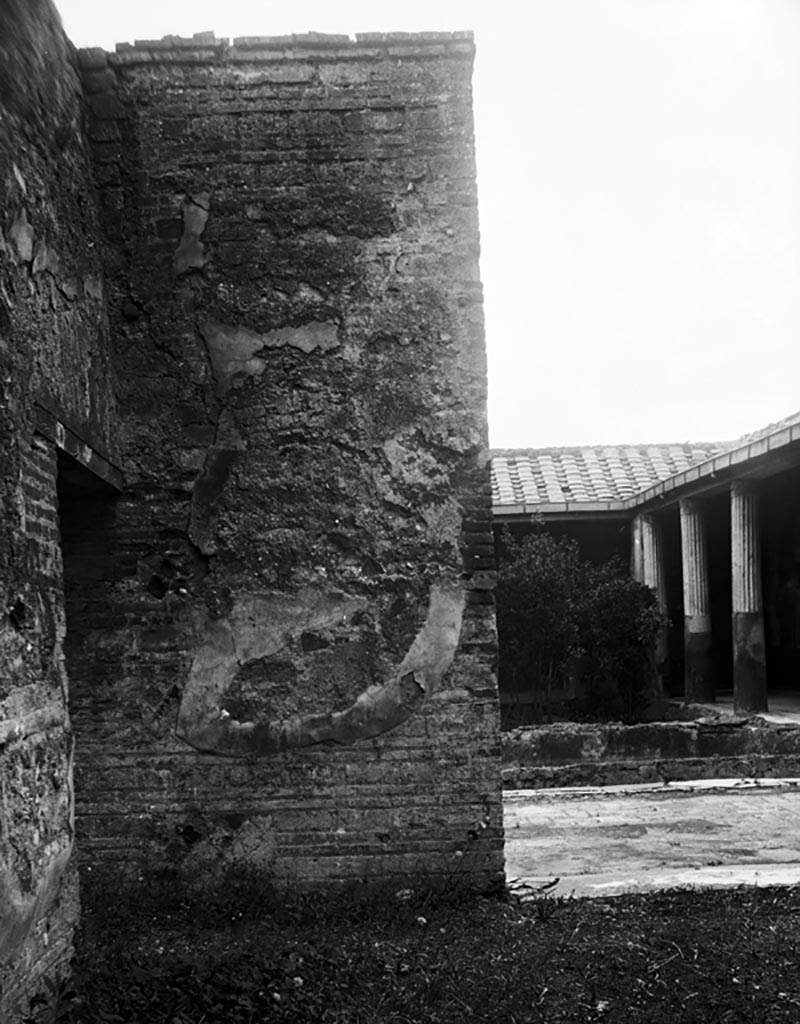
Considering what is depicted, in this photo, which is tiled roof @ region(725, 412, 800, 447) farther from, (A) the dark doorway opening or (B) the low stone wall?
(A) the dark doorway opening

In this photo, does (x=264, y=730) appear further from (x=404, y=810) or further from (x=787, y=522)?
(x=787, y=522)

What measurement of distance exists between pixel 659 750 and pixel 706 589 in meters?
4.24

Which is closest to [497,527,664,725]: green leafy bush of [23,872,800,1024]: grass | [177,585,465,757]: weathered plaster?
[177,585,465,757]: weathered plaster

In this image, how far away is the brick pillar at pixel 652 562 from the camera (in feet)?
39.2

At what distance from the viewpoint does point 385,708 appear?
13.7 ft

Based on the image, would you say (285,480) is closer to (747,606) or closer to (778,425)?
(778,425)

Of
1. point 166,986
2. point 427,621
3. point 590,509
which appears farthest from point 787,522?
point 166,986

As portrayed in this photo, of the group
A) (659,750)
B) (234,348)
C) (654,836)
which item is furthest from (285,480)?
(659,750)

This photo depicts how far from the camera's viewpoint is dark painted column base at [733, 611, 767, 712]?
1018 centimetres

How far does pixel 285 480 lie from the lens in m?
4.23

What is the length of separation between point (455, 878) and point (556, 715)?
774cm

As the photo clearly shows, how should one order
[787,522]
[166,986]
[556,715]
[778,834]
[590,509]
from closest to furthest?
[166,986] < [778,834] < [556,715] < [590,509] < [787,522]

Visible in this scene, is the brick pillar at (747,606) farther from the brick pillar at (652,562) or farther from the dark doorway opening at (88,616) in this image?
the dark doorway opening at (88,616)

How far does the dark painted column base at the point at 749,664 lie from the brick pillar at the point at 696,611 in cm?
103
